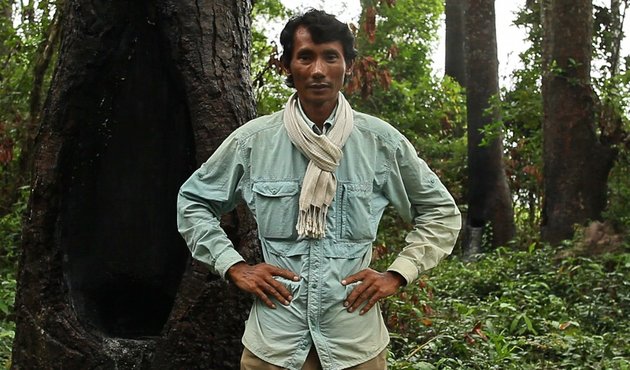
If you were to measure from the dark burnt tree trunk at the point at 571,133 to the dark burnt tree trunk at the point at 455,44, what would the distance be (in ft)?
32.2

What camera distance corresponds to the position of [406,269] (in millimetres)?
3150

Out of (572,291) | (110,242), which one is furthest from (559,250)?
(110,242)

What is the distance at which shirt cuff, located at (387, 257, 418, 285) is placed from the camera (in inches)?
123

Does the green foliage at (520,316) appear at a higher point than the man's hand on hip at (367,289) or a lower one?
lower

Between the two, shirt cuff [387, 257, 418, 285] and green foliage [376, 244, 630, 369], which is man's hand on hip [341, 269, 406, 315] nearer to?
shirt cuff [387, 257, 418, 285]

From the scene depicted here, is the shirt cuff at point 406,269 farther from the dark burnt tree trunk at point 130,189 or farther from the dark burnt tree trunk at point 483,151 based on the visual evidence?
the dark burnt tree trunk at point 483,151

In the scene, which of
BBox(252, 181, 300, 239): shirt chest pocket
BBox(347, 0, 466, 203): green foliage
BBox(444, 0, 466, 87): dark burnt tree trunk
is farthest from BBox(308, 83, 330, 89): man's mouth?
BBox(444, 0, 466, 87): dark burnt tree trunk

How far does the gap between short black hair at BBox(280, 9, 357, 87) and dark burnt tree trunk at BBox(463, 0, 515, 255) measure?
465 inches

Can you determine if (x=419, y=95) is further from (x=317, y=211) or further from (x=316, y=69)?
(x=317, y=211)

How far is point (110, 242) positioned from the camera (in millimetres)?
5273

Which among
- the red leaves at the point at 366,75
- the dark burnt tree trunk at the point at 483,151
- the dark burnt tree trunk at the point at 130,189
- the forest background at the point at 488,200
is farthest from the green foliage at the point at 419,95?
the dark burnt tree trunk at the point at 130,189

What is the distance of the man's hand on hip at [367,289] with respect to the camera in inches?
120

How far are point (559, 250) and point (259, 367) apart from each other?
27.0ft

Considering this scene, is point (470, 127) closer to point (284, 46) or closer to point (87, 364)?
point (87, 364)
